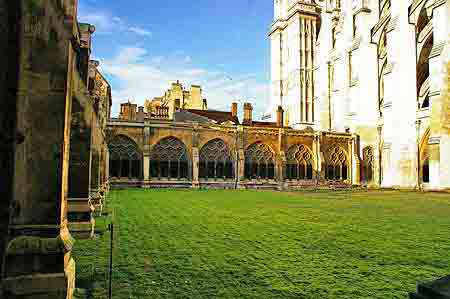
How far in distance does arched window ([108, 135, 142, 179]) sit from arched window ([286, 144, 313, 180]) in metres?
12.4

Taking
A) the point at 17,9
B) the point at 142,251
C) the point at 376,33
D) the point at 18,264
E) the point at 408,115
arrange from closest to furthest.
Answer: the point at 18,264 < the point at 17,9 < the point at 142,251 < the point at 408,115 < the point at 376,33

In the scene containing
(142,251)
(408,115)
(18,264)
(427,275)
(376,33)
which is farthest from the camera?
(376,33)

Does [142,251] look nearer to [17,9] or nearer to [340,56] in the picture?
[17,9]

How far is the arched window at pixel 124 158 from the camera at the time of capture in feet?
74.8

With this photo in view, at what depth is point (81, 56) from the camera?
6.90 m

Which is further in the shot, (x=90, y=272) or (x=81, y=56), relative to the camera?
(x=81, y=56)

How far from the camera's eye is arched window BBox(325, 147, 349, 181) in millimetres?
28794

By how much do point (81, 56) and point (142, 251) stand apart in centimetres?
440

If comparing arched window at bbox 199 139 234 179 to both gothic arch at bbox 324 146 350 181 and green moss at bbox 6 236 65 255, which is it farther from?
green moss at bbox 6 236 65 255

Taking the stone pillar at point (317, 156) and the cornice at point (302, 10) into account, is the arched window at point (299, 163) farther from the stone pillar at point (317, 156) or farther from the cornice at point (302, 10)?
the cornice at point (302, 10)

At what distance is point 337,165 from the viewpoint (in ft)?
95.7

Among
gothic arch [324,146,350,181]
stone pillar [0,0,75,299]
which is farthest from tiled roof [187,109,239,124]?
stone pillar [0,0,75,299]

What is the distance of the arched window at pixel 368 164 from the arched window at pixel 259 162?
953 centimetres

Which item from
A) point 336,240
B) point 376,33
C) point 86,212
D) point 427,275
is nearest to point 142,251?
point 86,212
